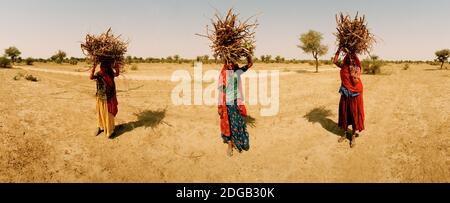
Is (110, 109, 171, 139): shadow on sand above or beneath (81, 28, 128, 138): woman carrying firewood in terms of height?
beneath

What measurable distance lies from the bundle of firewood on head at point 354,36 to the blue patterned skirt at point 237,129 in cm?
263

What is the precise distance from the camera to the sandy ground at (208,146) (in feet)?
18.9

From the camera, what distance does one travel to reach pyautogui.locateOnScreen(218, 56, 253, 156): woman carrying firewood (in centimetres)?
629

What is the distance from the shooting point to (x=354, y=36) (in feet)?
21.3

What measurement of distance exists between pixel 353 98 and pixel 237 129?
256 cm

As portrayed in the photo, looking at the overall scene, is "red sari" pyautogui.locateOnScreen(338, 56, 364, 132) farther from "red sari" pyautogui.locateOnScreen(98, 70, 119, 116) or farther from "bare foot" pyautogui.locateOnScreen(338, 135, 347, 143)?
"red sari" pyautogui.locateOnScreen(98, 70, 119, 116)

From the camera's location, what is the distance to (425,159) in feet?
19.8

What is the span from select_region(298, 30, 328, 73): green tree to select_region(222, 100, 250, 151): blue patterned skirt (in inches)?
862

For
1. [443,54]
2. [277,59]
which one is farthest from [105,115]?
[277,59]

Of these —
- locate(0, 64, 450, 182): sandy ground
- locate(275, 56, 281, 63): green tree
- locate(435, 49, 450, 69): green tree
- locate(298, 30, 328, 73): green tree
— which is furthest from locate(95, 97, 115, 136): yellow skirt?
locate(275, 56, 281, 63): green tree

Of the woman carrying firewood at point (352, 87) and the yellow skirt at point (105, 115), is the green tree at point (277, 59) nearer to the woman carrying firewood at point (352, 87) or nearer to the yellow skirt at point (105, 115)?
the woman carrying firewood at point (352, 87)

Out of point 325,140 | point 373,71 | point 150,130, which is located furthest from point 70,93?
point 373,71

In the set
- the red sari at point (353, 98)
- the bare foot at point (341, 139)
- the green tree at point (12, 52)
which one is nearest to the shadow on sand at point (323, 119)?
the bare foot at point (341, 139)

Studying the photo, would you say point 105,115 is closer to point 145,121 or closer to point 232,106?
point 145,121
